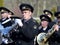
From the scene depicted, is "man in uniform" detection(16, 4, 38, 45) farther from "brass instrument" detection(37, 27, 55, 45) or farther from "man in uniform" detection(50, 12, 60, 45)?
"man in uniform" detection(50, 12, 60, 45)

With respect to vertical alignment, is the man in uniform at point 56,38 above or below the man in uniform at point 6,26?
below

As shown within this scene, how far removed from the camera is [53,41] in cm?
1067

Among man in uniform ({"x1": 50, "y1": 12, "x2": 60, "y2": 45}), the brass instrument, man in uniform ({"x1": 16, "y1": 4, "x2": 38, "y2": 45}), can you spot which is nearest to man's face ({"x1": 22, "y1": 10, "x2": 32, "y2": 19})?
man in uniform ({"x1": 16, "y1": 4, "x2": 38, "y2": 45})

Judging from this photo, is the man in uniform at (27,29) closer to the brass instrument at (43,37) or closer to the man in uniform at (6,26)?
the man in uniform at (6,26)

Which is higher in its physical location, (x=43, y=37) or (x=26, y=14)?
(x=26, y=14)

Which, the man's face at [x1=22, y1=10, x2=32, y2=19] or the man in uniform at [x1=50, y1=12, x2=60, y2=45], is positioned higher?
the man's face at [x1=22, y1=10, x2=32, y2=19]

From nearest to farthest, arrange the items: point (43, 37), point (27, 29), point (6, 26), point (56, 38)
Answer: point (27, 29), point (6, 26), point (56, 38), point (43, 37)

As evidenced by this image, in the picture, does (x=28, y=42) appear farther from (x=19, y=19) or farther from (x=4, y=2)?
(x=4, y=2)

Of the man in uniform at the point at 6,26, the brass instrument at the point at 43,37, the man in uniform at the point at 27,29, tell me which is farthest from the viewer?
the brass instrument at the point at 43,37

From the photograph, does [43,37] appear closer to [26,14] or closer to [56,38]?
[56,38]

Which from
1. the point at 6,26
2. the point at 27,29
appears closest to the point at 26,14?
the point at 27,29

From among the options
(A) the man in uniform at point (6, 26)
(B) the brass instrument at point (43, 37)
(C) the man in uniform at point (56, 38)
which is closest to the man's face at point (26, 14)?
(A) the man in uniform at point (6, 26)

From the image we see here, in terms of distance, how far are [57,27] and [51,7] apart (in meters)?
13.4

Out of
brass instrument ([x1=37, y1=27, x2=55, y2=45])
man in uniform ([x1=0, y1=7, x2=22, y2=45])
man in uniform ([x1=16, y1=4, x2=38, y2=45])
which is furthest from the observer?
brass instrument ([x1=37, y1=27, x2=55, y2=45])
